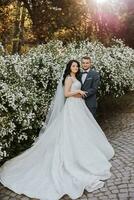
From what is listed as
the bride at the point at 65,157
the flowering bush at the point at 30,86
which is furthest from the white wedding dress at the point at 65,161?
the flowering bush at the point at 30,86

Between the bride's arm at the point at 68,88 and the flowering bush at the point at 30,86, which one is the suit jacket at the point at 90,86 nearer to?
the bride's arm at the point at 68,88

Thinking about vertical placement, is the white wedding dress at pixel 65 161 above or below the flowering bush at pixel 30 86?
below

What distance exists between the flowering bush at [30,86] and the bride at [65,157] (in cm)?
48

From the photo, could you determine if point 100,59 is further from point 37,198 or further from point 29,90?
point 37,198

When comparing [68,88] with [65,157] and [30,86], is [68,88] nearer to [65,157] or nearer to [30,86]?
[30,86]

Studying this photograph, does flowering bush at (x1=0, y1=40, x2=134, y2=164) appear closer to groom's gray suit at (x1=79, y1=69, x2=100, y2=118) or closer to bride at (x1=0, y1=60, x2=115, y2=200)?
bride at (x1=0, y1=60, x2=115, y2=200)

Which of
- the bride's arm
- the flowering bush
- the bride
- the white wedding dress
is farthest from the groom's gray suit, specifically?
the flowering bush

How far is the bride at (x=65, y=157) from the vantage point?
695 centimetres

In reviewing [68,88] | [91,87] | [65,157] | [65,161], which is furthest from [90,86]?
[65,161]

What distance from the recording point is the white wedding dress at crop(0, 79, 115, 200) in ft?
22.7

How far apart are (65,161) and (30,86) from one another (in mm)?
2483

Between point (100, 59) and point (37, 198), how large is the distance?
6299 mm

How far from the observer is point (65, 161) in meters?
7.43

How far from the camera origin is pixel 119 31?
24.3 m
